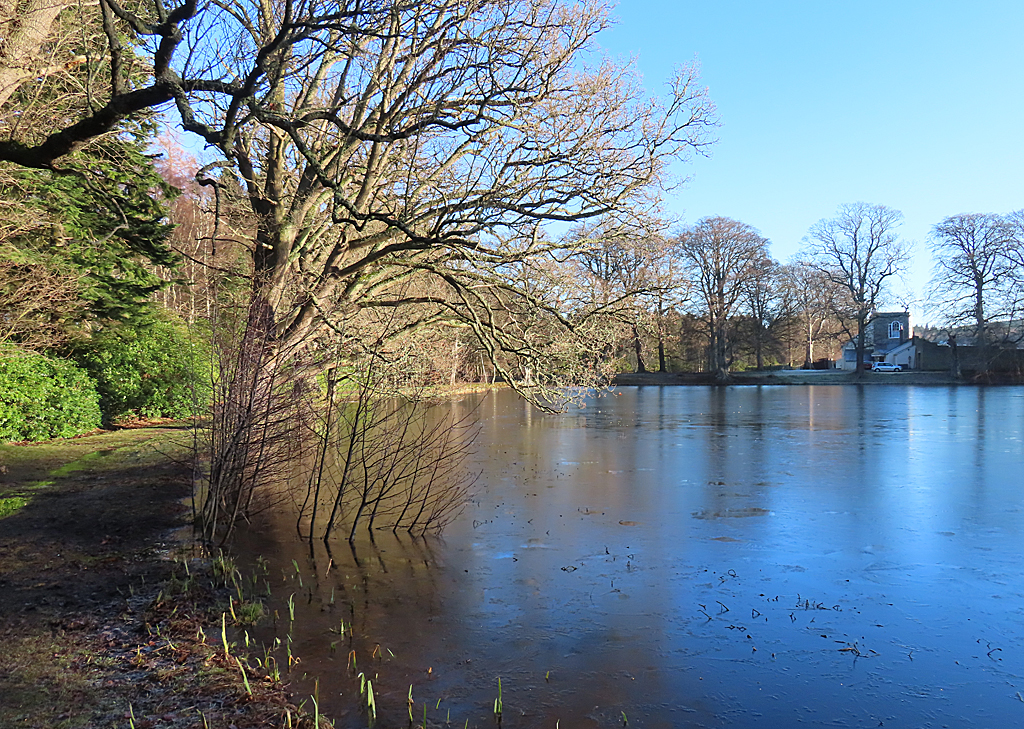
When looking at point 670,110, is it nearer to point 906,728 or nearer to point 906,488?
point 906,488

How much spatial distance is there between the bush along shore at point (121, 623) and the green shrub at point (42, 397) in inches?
201

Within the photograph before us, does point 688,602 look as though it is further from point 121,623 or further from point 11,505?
point 11,505

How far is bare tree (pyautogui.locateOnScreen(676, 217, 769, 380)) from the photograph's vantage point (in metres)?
55.5

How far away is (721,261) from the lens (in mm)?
56094

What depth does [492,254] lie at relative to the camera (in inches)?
486

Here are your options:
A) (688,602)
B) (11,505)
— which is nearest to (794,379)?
(688,602)

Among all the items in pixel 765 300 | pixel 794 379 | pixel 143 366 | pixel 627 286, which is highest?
pixel 765 300

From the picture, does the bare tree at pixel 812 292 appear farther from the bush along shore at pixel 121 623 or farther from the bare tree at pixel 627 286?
the bush along shore at pixel 121 623

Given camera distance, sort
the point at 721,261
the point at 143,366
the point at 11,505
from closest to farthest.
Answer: the point at 11,505, the point at 143,366, the point at 721,261

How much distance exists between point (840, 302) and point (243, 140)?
58522mm

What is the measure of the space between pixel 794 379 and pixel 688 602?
5352cm

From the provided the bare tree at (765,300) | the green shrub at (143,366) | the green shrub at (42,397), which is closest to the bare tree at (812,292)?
the bare tree at (765,300)

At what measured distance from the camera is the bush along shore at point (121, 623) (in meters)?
4.11

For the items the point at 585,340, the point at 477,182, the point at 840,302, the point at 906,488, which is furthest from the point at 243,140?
the point at 840,302
